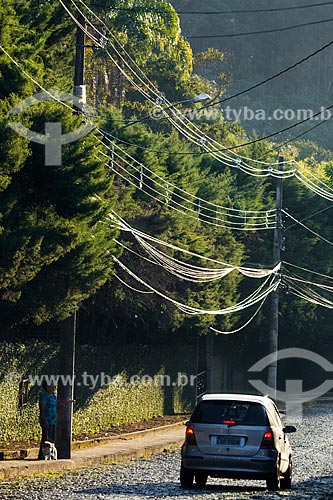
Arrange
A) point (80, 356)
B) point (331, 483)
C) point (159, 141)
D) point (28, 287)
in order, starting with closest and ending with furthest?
point (331, 483) < point (28, 287) < point (80, 356) < point (159, 141)

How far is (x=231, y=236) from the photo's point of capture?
4809cm

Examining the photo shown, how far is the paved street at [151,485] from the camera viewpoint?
17.3 meters

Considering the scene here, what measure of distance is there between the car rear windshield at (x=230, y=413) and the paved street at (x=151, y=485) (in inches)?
45.8

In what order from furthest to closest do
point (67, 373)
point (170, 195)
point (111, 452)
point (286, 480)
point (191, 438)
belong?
1. point (170, 195)
2. point (111, 452)
3. point (67, 373)
4. point (286, 480)
5. point (191, 438)

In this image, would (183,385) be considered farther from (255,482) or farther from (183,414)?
(255,482)

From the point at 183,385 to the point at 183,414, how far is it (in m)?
1.52

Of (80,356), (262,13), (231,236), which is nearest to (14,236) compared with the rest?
(80,356)

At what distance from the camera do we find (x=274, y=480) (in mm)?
18453

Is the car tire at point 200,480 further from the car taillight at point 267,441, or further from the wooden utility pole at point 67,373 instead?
the wooden utility pole at point 67,373

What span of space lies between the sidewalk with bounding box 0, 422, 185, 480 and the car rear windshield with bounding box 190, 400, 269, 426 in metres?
3.90

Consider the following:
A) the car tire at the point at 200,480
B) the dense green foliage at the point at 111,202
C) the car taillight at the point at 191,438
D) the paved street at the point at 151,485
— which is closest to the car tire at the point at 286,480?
the paved street at the point at 151,485

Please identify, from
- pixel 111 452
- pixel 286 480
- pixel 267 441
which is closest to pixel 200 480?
pixel 286 480

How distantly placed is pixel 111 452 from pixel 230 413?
28.0 ft

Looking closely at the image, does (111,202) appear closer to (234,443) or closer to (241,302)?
(234,443)
